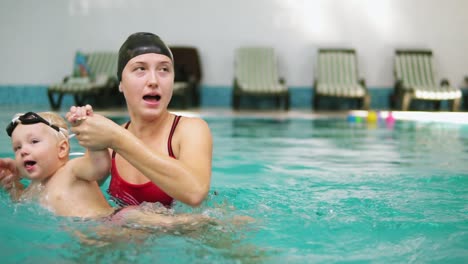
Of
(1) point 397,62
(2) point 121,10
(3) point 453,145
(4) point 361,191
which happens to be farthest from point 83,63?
(4) point 361,191

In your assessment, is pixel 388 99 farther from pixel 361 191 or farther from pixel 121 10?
pixel 361 191

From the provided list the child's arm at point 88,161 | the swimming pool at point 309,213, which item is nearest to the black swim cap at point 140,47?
the child's arm at point 88,161

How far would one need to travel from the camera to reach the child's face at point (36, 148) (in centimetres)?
233

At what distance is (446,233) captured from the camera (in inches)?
98.0

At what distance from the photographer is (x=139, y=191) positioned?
240 cm

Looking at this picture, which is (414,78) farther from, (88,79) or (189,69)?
(88,79)

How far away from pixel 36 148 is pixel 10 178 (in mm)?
453

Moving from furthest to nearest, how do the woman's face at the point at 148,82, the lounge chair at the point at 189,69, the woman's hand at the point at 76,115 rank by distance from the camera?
the lounge chair at the point at 189,69, the woman's face at the point at 148,82, the woman's hand at the point at 76,115

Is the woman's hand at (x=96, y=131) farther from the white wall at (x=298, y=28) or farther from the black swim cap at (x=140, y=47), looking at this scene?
the white wall at (x=298, y=28)

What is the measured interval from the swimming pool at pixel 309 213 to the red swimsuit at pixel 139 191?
0.13 m

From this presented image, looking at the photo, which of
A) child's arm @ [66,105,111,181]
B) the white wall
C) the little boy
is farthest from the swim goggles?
the white wall

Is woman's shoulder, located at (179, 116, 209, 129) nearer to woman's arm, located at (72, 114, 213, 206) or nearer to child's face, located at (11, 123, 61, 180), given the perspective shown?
woman's arm, located at (72, 114, 213, 206)

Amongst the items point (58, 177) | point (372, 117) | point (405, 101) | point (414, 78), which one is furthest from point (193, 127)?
point (414, 78)

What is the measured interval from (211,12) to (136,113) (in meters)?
9.03
